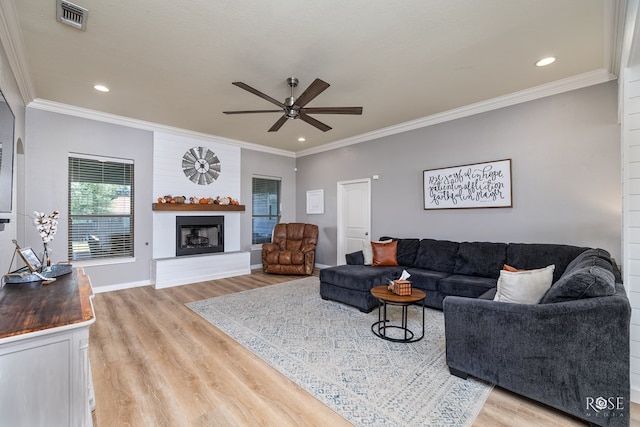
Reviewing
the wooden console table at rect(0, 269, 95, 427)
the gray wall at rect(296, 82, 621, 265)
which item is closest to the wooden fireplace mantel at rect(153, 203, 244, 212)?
the gray wall at rect(296, 82, 621, 265)

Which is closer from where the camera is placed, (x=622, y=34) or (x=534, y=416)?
(x=534, y=416)

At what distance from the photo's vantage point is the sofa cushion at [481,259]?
3.59 metres

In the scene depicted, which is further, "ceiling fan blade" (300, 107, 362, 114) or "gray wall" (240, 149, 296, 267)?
"gray wall" (240, 149, 296, 267)

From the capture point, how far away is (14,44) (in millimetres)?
2520

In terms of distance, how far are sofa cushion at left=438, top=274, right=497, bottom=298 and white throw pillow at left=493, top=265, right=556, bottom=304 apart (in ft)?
3.98

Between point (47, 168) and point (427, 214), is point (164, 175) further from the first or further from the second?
point (427, 214)

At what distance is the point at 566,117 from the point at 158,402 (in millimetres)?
4984

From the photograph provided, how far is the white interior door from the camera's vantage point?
5.64 m

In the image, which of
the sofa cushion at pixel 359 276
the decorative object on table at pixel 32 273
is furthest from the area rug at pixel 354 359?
the decorative object on table at pixel 32 273

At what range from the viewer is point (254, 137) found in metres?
5.73

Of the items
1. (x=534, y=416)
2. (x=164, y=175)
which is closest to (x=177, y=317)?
(x=164, y=175)

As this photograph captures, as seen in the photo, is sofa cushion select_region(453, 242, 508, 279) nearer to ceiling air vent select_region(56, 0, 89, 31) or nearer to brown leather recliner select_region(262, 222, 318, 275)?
brown leather recliner select_region(262, 222, 318, 275)

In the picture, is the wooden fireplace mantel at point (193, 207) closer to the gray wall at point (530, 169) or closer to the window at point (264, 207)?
the window at point (264, 207)

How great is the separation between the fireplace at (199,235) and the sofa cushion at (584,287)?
532 centimetres
